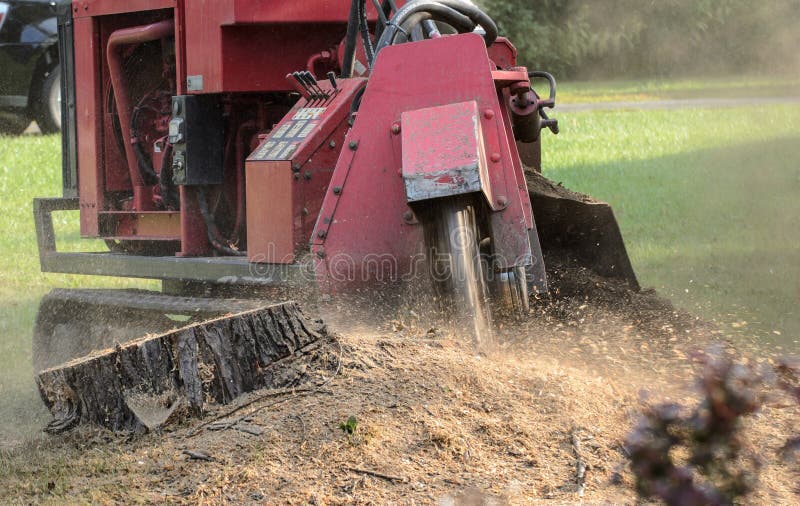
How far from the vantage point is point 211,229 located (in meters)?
5.79

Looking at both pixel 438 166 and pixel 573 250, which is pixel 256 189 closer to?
pixel 438 166

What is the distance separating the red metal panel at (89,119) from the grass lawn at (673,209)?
110cm

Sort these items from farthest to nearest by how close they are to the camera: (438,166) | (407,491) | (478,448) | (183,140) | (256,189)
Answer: (183,140) < (256,189) < (438,166) < (478,448) < (407,491)

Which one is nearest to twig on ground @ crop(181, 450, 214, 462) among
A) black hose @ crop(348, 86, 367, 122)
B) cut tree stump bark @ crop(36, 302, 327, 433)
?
cut tree stump bark @ crop(36, 302, 327, 433)

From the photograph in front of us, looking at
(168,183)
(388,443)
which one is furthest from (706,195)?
(388,443)

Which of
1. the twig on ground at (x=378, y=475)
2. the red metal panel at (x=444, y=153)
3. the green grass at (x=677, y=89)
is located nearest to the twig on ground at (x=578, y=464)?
the twig on ground at (x=378, y=475)

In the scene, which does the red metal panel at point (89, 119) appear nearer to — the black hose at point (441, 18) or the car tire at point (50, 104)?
the black hose at point (441, 18)

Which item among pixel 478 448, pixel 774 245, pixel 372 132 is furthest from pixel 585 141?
pixel 478 448

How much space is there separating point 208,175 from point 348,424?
8.66 feet

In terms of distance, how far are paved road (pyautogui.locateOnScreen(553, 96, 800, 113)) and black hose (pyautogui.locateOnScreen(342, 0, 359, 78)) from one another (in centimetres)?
1578

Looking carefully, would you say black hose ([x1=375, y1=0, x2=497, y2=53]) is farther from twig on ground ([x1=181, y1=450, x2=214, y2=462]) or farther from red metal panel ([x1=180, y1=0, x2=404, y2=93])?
twig on ground ([x1=181, y1=450, x2=214, y2=462])

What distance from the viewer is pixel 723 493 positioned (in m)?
1.85

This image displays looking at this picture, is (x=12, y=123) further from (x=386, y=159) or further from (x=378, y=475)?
(x=378, y=475)

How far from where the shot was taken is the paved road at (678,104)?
21422 mm
